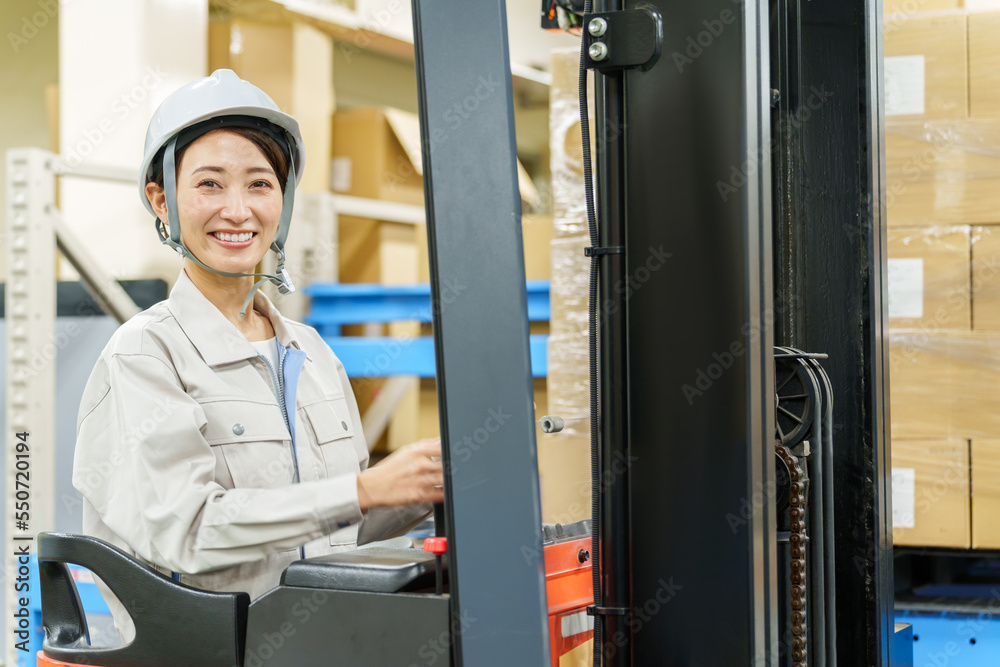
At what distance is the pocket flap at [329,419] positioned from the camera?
1.71 m

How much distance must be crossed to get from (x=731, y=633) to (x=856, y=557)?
742mm

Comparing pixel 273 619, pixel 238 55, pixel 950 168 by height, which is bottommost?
pixel 273 619

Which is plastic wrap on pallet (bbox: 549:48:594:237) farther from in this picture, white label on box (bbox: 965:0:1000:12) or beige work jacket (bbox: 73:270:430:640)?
beige work jacket (bbox: 73:270:430:640)

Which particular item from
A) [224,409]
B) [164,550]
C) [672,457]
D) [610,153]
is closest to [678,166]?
[610,153]

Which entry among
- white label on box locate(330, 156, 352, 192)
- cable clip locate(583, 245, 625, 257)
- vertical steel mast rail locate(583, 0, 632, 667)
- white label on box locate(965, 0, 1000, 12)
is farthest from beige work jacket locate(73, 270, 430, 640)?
white label on box locate(330, 156, 352, 192)

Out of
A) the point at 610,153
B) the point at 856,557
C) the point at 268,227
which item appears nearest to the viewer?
the point at 610,153

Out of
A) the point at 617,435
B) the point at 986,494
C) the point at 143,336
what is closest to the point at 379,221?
the point at 986,494

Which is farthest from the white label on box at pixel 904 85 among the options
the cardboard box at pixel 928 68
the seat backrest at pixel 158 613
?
the seat backrest at pixel 158 613

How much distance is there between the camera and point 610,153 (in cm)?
141

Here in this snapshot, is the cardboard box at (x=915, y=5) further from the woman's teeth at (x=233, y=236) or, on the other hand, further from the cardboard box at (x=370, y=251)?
the cardboard box at (x=370, y=251)

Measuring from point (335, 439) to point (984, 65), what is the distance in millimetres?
2156

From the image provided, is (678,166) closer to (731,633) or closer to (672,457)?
(672,457)

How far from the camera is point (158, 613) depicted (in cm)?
136

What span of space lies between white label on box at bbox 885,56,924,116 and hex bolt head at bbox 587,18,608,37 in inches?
68.3
